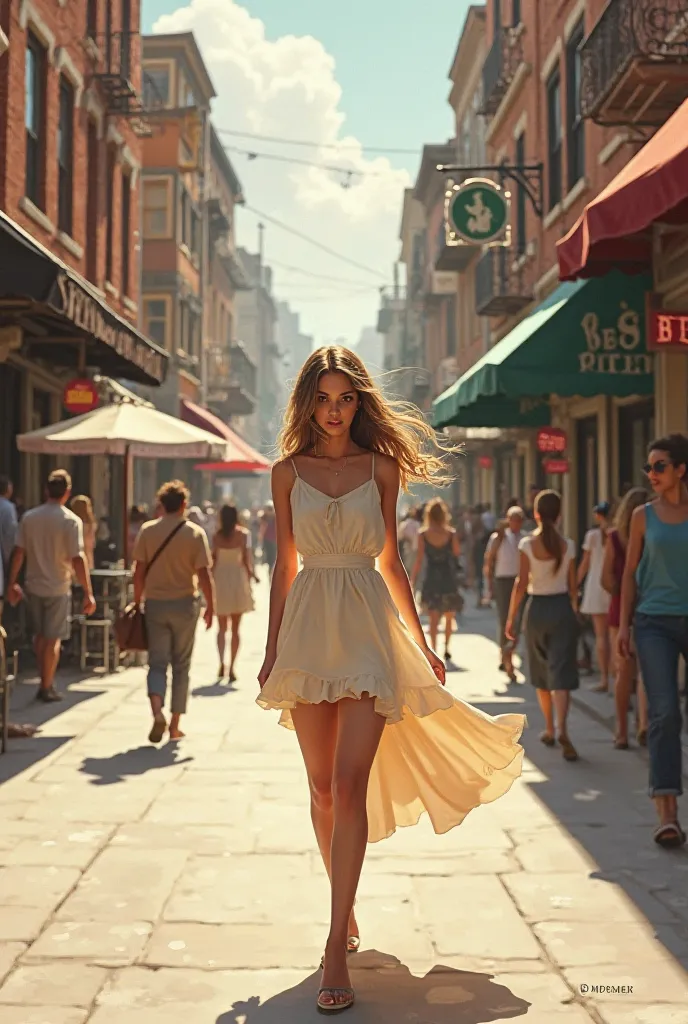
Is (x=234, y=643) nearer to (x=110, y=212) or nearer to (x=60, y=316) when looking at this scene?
(x=60, y=316)

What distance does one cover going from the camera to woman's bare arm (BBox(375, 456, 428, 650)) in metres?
4.51

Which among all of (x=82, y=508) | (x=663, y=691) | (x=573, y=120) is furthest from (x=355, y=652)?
(x=573, y=120)

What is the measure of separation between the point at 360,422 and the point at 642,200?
14.3ft

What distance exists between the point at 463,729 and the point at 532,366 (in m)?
7.88

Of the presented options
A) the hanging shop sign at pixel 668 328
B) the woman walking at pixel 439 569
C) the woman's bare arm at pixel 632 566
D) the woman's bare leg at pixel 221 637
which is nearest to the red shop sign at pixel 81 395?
the woman's bare leg at pixel 221 637

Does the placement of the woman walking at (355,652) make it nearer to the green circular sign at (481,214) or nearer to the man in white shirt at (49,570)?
the man in white shirt at (49,570)

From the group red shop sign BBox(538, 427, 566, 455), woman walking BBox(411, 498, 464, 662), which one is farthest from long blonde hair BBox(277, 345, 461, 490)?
red shop sign BBox(538, 427, 566, 455)

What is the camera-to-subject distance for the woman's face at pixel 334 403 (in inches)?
175

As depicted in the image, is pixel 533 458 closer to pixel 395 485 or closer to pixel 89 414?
pixel 89 414

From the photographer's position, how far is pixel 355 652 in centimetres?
427

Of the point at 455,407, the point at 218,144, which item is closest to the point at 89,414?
the point at 455,407

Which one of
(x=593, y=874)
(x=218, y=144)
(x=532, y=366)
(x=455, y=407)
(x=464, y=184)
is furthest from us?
(x=218, y=144)

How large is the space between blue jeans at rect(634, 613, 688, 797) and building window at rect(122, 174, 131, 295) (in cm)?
1886

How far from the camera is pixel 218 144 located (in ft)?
149
